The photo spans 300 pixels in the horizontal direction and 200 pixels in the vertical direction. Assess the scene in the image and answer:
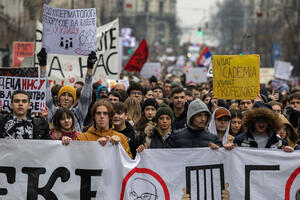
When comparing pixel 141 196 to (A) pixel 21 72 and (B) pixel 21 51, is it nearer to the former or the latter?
(A) pixel 21 72

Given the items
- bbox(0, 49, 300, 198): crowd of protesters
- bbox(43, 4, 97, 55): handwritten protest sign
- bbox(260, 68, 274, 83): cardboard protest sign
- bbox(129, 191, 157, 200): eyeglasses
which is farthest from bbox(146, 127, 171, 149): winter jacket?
bbox(260, 68, 274, 83): cardboard protest sign

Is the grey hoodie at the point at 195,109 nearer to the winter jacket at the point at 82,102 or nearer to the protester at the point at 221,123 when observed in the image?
the protester at the point at 221,123

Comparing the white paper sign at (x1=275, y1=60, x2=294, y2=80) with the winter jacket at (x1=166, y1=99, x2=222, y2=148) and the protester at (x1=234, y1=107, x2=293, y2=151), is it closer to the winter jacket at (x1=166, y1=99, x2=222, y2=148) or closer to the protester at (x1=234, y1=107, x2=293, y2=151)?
the protester at (x1=234, y1=107, x2=293, y2=151)

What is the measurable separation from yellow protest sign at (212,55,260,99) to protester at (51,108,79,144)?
2.21m

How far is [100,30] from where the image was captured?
1435 cm

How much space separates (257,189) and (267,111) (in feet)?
2.66

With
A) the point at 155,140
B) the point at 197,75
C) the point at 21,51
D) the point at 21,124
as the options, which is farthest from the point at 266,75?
the point at 21,124

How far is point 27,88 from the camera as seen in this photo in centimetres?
800

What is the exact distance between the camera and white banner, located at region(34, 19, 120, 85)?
13.9 m

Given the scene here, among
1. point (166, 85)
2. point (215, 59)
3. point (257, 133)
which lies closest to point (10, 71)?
point (215, 59)

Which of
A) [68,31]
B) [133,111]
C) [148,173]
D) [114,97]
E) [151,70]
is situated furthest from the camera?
[151,70]

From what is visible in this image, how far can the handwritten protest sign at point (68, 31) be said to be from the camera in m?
9.53

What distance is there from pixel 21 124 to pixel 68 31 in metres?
3.18

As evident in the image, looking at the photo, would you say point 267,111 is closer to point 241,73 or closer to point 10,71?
point 241,73
